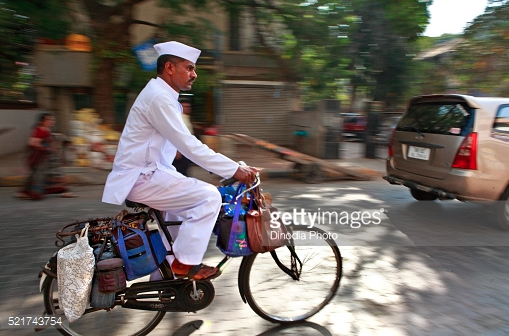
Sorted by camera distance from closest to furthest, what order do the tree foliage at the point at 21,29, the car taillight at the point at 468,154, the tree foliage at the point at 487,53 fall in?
the car taillight at the point at 468,154 < the tree foliage at the point at 21,29 < the tree foliage at the point at 487,53

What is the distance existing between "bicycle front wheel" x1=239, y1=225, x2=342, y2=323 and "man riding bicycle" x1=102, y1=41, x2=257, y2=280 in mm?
514

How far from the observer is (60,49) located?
38.2 feet

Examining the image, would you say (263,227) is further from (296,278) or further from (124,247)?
(124,247)

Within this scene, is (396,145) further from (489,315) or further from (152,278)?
(152,278)

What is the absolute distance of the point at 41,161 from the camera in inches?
269

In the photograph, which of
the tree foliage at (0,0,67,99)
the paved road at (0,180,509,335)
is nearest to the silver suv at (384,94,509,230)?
the paved road at (0,180,509,335)

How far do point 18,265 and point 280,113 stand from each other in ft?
42.4

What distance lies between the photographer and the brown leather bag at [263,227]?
2709 millimetres

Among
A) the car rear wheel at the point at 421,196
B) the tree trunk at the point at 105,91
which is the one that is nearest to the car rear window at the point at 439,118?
the car rear wheel at the point at 421,196

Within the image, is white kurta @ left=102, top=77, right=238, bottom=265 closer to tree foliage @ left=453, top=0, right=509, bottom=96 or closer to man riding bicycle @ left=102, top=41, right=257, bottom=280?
man riding bicycle @ left=102, top=41, right=257, bottom=280

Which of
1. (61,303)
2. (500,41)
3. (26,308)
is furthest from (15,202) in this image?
(500,41)

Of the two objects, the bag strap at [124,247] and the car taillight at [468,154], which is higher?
the car taillight at [468,154]

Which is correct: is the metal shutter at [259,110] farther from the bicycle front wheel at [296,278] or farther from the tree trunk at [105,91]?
the bicycle front wheel at [296,278]

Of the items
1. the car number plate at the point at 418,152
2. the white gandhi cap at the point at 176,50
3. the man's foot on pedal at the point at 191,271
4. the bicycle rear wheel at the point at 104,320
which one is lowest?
the bicycle rear wheel at the point at 104,320
